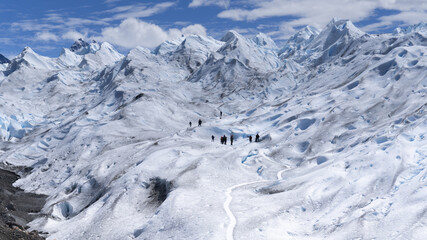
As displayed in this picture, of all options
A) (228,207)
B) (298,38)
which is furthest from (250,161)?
(298,38)

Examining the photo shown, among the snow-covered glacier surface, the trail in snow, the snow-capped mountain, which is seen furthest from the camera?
the snow-capped mountain

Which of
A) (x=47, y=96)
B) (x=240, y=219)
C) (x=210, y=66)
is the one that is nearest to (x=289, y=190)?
(x=240, y=219)

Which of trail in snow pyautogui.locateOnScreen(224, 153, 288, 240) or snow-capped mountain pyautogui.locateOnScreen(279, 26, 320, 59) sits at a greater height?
trail in snow pyautogui.locateOnScreen(224, 153, 288, 240)

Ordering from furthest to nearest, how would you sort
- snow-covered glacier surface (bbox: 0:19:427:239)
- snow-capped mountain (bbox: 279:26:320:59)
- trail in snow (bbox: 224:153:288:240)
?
snow-capped mountain (bbox: 279:26:320:59) < snow-covered glacier surface (bbox: 0:19:427:239) < trail in snow (bbox: 224:153:288:240)

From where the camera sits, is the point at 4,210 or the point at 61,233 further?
the point at 4,210

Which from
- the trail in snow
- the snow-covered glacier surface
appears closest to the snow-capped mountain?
the snow-covered glacier surface

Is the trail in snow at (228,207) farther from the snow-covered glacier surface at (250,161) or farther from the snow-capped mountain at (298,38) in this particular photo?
the snow-capped mountain at (298,38)

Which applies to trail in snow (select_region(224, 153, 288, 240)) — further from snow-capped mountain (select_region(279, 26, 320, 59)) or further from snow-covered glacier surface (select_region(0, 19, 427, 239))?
snow-capped mountain (select_region(279, 26, 320, 59))

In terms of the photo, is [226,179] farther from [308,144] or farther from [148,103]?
[148,103]
